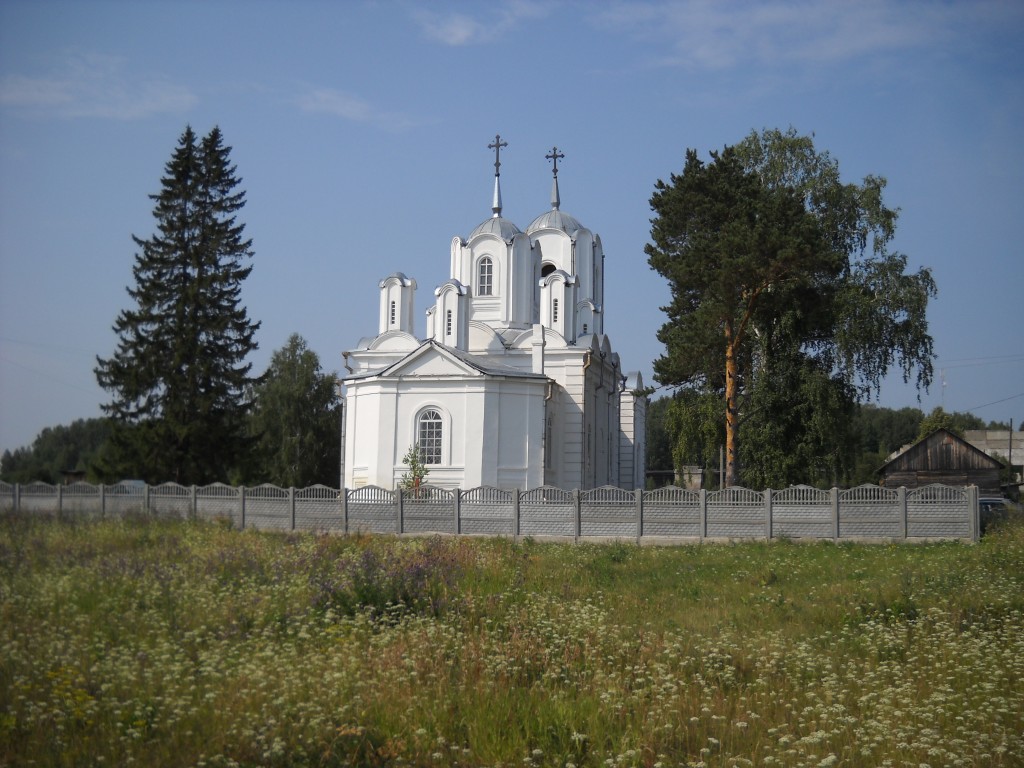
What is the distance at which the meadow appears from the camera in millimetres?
6363

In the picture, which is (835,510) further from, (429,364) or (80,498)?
(80,498)

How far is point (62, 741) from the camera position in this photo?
20.2ft

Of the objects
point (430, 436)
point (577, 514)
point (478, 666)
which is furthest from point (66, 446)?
point (478, 666)

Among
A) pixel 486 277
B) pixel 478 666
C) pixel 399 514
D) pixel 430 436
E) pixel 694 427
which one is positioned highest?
pixel 486 277

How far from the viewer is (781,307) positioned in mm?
28109

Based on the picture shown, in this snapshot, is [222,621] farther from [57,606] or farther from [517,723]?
[517,723]

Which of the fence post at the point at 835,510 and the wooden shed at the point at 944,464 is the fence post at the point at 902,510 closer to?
the fence post at the point at 835,510

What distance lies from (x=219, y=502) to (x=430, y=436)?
685 cm

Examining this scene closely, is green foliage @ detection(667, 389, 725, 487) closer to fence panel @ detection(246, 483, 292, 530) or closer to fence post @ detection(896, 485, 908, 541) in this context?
fence post @ detection(896, 485, 908, 541)

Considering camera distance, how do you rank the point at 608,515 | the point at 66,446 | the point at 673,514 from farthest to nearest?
1. the point at 66,446
2. the point at 608,515
3. the point at 673,514

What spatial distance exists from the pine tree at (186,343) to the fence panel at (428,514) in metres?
10.8

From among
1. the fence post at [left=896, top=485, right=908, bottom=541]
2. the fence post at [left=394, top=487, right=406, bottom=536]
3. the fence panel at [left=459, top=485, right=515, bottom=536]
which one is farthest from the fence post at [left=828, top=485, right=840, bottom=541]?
the fence post at [left=394, top=487, right=406, bottom=536]

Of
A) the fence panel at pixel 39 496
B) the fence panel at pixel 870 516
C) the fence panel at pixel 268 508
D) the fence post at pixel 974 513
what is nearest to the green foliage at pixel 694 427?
the fence panel at pixel 870 516

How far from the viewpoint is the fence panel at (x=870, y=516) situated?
18922mm
